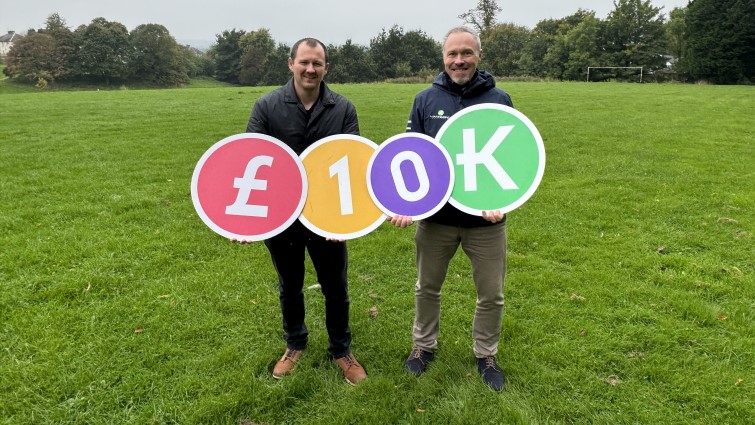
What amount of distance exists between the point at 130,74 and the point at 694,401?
69.0 metres

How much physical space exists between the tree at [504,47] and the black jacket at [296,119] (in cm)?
6154

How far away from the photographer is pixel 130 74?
60.1 metres

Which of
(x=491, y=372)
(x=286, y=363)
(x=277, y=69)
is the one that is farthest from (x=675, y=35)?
(x=286, y=363)

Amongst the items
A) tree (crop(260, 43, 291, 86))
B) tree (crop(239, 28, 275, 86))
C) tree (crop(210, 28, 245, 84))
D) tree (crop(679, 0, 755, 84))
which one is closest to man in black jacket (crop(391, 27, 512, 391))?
tree (crop(679, 0, 755, 84))

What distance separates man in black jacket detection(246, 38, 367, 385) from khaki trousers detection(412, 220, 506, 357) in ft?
Answer: 1.72

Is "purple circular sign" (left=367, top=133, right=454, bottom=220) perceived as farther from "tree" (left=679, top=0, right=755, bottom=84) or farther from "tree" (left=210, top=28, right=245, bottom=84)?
"tree" (left=210, top=28, right=245, bottom=84)

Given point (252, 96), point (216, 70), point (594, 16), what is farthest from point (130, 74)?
point (594, 16)

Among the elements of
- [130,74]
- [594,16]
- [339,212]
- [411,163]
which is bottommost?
[339,212]

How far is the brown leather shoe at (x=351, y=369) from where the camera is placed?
3.20 metres

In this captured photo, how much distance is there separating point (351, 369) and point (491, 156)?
68.1 inches

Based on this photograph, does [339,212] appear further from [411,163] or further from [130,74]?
[130,74]

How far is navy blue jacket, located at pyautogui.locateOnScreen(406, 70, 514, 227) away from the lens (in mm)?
2805

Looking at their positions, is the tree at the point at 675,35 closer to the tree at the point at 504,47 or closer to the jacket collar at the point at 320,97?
the tree at the point at 504,47

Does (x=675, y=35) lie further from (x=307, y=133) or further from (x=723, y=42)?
(x=307, y=133)
